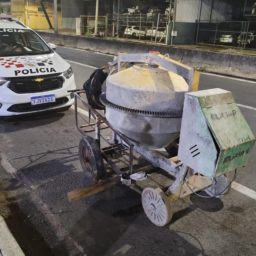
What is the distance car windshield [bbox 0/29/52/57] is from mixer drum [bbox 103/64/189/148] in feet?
13.3

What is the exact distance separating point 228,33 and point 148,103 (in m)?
17.4

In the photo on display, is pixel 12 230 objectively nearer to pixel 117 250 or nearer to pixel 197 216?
pixel 117 250

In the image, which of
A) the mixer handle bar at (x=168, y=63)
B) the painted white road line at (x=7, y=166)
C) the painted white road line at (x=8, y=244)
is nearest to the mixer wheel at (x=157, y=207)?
the mixer handle bar at (x=168, y=63)

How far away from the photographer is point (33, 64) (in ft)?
20.7

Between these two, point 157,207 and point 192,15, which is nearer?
point 157,207

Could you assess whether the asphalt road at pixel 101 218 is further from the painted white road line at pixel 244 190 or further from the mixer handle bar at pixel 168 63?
the mixer handle bar at pixel 168 63

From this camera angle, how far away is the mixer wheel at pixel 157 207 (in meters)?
3.12

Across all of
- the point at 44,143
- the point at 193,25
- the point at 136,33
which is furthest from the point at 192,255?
the point at 136,33

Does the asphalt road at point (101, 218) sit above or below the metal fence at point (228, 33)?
below

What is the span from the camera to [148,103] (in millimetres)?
3230

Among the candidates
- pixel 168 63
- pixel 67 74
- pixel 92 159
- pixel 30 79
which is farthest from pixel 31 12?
pixel 168 63

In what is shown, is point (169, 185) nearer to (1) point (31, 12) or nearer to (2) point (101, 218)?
(2) point (101, 218)

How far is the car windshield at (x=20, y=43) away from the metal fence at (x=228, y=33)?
43.6 feet

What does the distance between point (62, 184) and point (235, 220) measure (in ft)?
6.92
